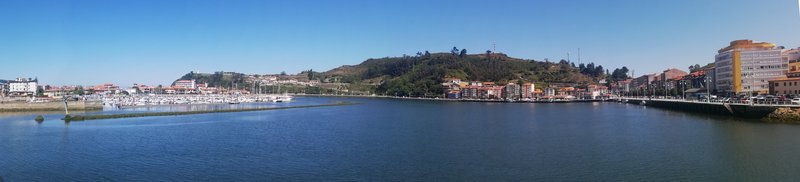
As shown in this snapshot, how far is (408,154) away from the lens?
21.0 m

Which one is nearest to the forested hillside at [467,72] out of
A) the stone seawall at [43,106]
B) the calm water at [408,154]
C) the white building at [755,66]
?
the white building at [755,66]

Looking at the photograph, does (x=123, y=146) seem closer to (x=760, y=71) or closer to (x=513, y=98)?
(x=760, y=71)

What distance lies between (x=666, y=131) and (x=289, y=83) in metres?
152

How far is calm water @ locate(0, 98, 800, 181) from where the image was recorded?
16656 mm

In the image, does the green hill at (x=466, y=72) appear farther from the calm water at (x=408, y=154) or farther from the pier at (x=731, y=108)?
the calm water at (x=408, y=154)

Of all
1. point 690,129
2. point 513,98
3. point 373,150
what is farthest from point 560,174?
point 513,98

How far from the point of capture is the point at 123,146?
23.8 meters

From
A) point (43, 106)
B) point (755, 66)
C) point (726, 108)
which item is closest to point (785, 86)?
A: point (755, 66)

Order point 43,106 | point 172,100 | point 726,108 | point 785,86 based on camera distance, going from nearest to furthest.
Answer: point 726,108 < point 785,86 < point 43,106 < point 172,100

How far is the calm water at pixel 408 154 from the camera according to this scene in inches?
656

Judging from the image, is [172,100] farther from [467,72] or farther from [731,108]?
[467,72]

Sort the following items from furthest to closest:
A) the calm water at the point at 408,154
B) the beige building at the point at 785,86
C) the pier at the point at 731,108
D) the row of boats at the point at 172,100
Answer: the row of boats at the point at 172,100, the beige building at the point at 785,86, the pier at the point at 731,108, the calm water at the point at 408,154

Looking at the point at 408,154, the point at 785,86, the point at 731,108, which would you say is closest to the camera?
the point at 408,154

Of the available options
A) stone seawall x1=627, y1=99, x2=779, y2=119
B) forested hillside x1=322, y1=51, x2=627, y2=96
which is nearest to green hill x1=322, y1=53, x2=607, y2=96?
forested hillside x1=322, y1=51, x2=627, y2=96
